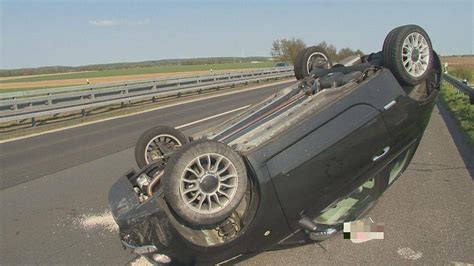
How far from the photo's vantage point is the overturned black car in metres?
2.90

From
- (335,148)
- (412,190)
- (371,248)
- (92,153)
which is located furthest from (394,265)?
(92,153)

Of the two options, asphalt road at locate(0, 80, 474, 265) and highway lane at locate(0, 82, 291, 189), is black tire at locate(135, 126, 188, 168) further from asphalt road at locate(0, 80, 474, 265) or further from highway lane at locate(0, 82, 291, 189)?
highway lane at locate(0, 82, 291, 189)

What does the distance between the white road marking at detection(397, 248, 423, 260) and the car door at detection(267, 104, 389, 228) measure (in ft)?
2.46

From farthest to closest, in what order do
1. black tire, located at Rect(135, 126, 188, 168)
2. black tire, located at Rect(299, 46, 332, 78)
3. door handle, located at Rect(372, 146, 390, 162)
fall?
black tire, located at Rect(299, 46, 332, 78) → black tire, located at Rect(135, 126, 188, 168) → door handle, located at Rect(372, 146, 390, 162)

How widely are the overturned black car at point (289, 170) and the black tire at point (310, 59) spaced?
96 centimetres

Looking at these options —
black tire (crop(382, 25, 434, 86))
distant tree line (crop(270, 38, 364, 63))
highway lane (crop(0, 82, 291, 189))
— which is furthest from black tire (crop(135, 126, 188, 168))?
distant tree line (crop(270, 38, 364, 63))

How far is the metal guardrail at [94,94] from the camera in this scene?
1559 centimetres

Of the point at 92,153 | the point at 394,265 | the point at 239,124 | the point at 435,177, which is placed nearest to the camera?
the point at 394,265

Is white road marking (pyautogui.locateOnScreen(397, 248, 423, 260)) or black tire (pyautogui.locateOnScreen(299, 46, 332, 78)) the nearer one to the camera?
white road marking (pyautogui.locateOnScreen(397, 248, 423, 260))

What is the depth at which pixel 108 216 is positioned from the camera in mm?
5297

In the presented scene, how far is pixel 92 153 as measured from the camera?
371 inches

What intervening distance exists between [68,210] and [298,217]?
363 cm

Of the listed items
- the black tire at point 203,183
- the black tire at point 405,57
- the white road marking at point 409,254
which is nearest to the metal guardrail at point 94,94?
the black tire at point 203,183

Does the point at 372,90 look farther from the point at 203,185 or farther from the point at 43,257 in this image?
the point at 43,257
